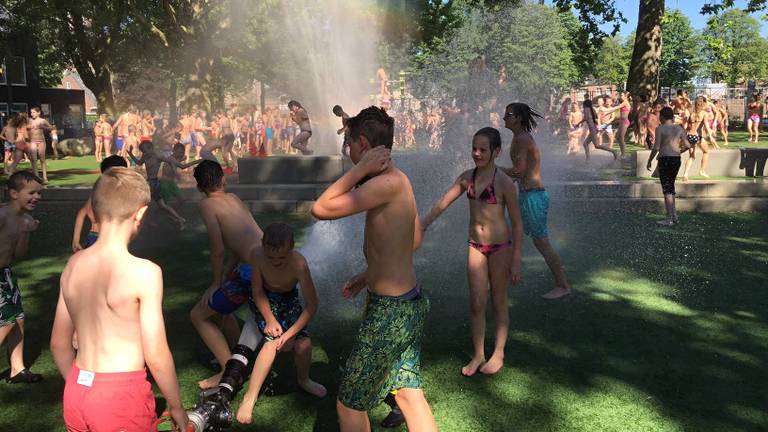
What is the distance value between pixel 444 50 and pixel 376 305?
46832 mm

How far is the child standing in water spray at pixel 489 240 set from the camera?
4.82 metres

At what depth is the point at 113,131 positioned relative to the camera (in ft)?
84.9

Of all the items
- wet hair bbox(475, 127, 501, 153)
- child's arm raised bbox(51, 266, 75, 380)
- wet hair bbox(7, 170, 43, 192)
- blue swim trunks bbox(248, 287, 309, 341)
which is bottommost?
blue swim trunks bbox(248, 287, 309, 341)

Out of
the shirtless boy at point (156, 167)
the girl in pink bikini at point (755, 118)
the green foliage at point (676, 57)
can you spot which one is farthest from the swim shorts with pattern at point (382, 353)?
the green foliage at point (676, 57)

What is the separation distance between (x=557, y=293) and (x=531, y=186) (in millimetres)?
1159

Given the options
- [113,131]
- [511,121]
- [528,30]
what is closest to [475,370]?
[511,121]

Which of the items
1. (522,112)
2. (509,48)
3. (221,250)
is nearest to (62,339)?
(221,250)

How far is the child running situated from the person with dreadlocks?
2711 millimetres

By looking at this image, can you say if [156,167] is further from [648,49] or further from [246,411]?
[648,49]

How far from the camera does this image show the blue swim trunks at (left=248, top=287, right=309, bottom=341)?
4.25 m

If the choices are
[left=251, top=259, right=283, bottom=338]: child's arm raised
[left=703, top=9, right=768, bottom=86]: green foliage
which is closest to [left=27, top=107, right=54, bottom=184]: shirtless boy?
[left=251, top=259, right=283, bottom=338]: child's arm raised

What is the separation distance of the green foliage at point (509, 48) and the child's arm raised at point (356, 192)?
37477 millimetres

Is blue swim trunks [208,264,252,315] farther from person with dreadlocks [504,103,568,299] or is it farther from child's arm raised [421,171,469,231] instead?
person with dreadlocks [504,103,568,299]

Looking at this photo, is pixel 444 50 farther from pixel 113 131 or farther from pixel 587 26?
pixel 113 131
